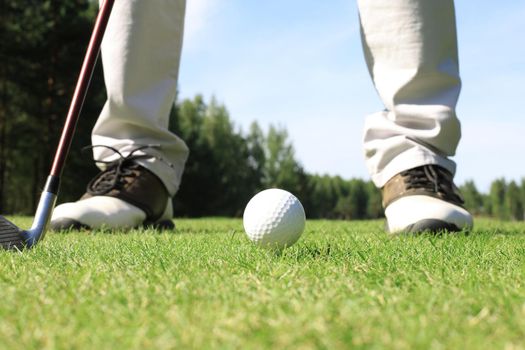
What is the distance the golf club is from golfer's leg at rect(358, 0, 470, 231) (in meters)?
1.47

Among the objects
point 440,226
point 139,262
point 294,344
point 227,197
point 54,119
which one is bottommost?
point 227,197

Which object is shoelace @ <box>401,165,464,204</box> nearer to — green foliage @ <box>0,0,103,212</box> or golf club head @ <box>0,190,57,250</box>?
golf club head @ <box>0,190,57,250</box>

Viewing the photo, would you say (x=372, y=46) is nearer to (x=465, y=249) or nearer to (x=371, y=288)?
(x=465, y=249)

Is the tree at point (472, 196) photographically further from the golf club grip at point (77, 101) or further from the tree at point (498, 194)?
the golf club grip at point (77, 101)

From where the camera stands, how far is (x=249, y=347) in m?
0.85

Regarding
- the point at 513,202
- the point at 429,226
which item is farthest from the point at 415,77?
the point at 513,202

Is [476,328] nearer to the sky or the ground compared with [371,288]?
nearer to the sky

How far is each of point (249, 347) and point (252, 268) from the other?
0.75 m

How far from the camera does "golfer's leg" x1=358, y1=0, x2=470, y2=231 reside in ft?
9.61

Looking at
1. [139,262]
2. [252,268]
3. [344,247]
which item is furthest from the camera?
[344,247]

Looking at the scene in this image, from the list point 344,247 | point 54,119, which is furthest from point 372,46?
point 54,119

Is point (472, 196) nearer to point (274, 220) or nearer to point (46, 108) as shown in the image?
point (46, 108)

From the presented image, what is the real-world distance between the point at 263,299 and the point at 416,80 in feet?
6.97

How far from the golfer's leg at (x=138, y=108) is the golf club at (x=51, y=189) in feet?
2.62
